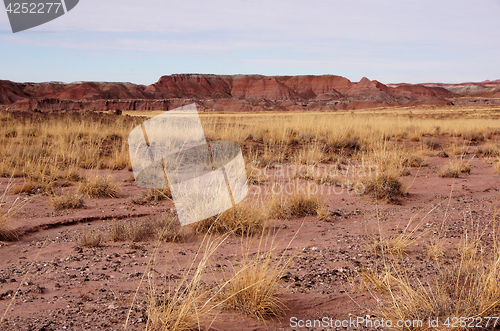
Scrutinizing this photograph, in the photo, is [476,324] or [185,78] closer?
[476,324]

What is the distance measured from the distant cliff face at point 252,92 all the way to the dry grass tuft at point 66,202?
6582 cm

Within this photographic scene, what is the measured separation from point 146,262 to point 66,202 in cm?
273

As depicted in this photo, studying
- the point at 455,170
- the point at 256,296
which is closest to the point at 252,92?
the point at 455,170

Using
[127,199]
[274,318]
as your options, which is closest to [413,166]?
[127,199]

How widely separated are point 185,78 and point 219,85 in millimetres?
13547

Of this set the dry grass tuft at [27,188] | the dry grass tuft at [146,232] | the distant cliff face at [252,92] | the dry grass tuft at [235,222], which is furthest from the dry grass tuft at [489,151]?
the distant cliff face at [252,92]

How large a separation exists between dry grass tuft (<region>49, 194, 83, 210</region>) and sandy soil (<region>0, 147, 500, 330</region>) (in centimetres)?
14

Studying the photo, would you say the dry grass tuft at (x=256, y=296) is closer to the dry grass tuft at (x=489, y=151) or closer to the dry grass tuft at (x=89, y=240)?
the dry grass tuft at (x=89, y=240)

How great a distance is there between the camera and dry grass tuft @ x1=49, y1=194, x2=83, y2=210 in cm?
539

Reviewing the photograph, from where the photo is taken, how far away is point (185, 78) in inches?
5281

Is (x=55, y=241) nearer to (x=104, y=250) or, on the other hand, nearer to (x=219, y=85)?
(x=104, y=250)

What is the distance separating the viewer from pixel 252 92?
124 metres

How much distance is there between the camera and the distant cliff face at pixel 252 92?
255 feet

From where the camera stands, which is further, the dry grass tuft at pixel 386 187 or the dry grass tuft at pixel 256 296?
the dry grass tuft at pixel 386 187
